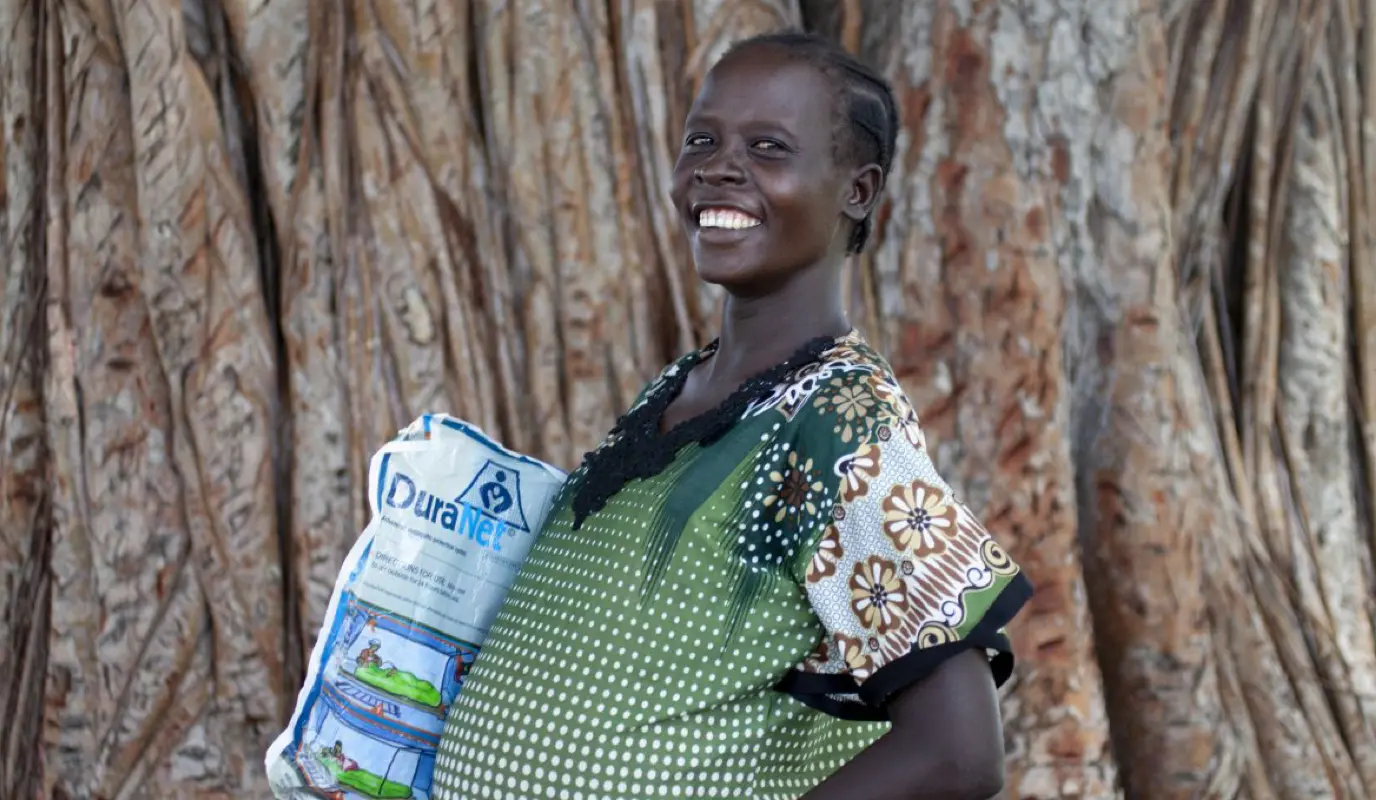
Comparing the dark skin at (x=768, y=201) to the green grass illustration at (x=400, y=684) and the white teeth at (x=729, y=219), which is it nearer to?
the white teeth at (x=729, y=219)

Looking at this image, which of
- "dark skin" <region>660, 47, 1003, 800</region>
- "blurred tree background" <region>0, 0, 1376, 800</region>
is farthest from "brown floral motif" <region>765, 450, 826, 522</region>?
"blurred tree background" <region>0, 0, 1376, 800</region>

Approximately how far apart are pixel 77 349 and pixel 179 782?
0.91m

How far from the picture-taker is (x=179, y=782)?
324 cm

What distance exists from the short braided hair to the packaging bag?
1.90 feet

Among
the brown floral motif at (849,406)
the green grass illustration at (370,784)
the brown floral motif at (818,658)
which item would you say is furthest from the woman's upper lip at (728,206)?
the green grass illustration at (370,784)

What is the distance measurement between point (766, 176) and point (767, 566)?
0.43 metres

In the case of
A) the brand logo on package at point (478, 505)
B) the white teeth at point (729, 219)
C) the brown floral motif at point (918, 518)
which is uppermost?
the white teeth at point (729, 219)

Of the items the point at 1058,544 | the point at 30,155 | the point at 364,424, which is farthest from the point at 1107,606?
the point at 30,155

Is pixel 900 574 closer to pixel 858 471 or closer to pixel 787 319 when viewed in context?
pixel 858 471

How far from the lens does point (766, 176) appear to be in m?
1.77

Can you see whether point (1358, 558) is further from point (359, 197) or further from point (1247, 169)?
point (359, 197)

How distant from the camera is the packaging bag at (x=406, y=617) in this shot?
74.5 inches

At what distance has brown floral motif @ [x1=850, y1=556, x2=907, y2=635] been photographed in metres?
1.53

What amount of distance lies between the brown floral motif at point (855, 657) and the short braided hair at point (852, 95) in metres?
0.55
